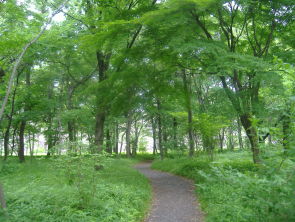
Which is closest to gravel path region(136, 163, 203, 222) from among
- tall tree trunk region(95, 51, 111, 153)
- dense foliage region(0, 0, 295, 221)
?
dense foliage region(0, 0, 295, 221)

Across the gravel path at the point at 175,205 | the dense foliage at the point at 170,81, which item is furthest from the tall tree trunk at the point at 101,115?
the gravel path at the point at 175,205

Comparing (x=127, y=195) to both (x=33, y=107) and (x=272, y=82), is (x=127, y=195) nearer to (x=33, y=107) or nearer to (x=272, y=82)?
(x=272, y=82)

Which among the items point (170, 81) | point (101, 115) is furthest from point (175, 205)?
point (101, 115)

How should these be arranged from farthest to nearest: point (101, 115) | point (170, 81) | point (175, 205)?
point (101, 115) < point (170, 81) < point (175, 205)

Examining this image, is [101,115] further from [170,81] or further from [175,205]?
[175,205]

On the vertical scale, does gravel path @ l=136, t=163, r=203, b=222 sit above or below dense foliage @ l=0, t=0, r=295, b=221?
below

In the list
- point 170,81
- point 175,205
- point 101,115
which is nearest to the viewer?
point 175,205

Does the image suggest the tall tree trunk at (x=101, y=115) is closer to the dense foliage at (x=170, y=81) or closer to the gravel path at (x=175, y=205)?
the dense foliage at (x=170, y=81)

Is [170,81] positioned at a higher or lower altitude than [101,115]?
higher

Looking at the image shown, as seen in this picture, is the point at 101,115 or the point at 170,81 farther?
the point at 101,115

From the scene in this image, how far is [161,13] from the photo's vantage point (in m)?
7.69

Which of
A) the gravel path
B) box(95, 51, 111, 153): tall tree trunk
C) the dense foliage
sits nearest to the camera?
the dense foliage

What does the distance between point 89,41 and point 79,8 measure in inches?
207

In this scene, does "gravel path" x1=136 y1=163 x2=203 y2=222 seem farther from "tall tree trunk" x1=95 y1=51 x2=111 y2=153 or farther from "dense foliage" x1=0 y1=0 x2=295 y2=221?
"tall tree trunk" x1=95 y1=51 x2=111 y2=153
